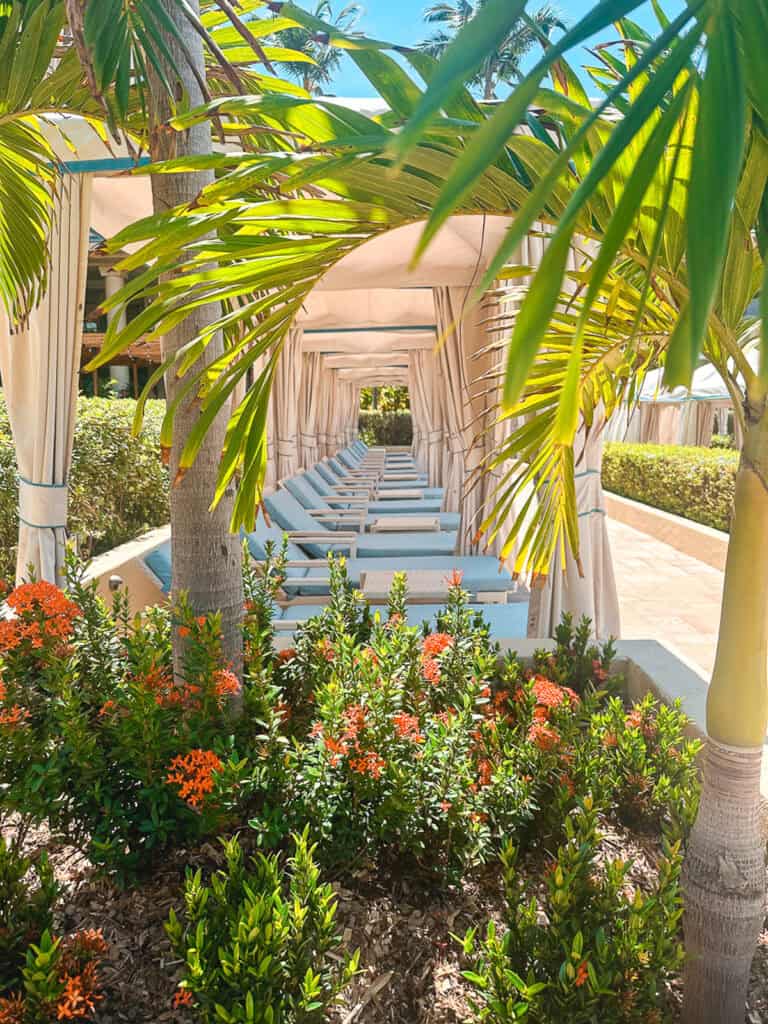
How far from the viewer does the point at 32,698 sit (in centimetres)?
192

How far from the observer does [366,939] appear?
1567mm

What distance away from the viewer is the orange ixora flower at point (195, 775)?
1.50m

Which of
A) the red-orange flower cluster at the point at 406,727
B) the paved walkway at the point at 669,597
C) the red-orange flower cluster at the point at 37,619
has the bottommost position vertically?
the paved walkway at the point at 669,597

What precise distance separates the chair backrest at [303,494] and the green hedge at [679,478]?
15.4 feet

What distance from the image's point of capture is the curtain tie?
12.0 feet

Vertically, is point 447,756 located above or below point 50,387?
below

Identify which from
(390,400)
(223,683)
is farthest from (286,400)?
(390,400)

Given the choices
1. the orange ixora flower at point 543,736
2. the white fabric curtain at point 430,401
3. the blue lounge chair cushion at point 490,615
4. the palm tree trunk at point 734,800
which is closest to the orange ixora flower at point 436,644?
the orange ixora flower at point 543,736

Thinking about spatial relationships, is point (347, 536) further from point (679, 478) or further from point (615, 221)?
point (615, 221)

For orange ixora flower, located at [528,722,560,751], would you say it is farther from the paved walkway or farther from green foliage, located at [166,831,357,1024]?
the paved walkway

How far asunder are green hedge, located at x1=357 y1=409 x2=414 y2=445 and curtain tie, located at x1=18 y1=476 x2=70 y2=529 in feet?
88.8

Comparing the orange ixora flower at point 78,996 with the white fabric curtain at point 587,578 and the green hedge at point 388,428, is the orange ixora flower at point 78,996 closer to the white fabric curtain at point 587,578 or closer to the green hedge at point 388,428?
the white fabric curtain at point 587,578

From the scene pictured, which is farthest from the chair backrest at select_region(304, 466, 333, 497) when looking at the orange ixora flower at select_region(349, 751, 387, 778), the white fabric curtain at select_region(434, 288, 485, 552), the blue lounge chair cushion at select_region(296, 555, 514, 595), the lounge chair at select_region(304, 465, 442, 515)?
the orange ixora flower at select_region(349, 751, 387, 778)

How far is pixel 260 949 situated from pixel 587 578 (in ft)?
9.08
